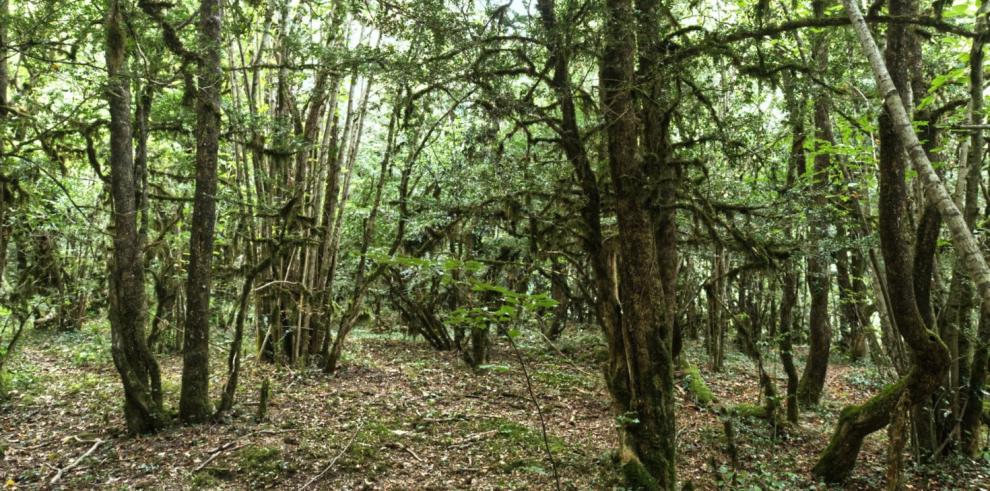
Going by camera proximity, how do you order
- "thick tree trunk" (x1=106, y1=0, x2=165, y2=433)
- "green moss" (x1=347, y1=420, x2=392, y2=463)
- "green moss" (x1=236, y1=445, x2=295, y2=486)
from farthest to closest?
1. "thick tree trunk" (x1=106, y1=0, x2=165, y2=433)
2. "green moss" (x1=347, y1=420, x2=392, y2=463)
3. "green moss" (x1=236, y1=445, x2=295, y2=486)

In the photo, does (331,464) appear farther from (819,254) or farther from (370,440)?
(819,254)

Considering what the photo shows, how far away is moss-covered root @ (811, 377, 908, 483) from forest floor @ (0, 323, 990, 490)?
0.23m

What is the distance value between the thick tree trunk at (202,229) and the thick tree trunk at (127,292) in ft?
1.23

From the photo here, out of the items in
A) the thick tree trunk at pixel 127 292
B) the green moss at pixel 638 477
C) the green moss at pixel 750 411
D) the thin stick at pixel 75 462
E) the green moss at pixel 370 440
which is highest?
the thick tree trunk at pixel 127 292

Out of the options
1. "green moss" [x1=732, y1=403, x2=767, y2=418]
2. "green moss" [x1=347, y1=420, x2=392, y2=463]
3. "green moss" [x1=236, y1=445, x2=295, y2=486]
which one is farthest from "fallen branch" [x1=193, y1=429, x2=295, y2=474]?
"green moss" [x1=732, y1=403, x2=767, y2=418]

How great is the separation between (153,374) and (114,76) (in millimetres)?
3131

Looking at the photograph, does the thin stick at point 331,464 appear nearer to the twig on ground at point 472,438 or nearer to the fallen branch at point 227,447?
the fallen branch at point 227,447

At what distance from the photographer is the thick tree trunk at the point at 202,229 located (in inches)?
247

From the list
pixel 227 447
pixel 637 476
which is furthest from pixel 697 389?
pixel 227 447

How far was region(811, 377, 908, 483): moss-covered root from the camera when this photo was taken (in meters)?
Answer: 5.56

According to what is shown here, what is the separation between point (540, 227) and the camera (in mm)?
8312

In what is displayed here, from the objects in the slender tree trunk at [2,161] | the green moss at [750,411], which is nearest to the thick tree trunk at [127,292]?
the slender tree trunk at [2,161]

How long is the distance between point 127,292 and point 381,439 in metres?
3.13

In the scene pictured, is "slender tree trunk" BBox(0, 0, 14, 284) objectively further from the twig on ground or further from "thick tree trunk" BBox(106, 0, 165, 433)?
the twig on ground
